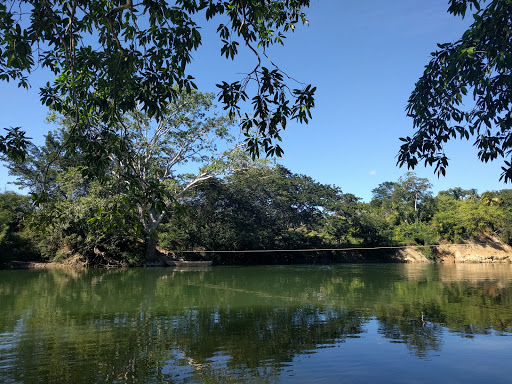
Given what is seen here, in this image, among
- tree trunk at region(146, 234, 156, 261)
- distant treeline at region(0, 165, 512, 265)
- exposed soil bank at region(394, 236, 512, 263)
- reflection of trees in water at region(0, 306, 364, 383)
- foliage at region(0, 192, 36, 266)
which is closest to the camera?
Answer: reflection of trees in water at region(0, 306, 364, 383)

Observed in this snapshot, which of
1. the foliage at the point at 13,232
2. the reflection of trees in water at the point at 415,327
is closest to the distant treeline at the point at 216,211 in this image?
the foliage at the point at 13,232

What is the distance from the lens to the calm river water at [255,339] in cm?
342

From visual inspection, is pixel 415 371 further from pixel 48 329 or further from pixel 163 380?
pixel 48 329

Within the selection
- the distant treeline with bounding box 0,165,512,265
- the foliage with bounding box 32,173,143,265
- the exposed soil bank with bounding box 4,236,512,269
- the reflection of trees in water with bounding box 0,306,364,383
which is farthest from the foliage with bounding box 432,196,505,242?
the reflection of trees in water with bounding box 0,306,364,383

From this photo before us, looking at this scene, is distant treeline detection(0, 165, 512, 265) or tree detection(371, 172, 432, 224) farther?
tree detection(371, 172, 432, 224)

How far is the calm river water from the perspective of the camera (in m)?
3.42

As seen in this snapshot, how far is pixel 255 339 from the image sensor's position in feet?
15.1

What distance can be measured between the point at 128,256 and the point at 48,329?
587 inches

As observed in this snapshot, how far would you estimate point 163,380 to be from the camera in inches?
126

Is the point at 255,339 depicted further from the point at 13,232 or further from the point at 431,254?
the point at 431,254

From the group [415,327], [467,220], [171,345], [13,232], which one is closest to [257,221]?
[13,232]

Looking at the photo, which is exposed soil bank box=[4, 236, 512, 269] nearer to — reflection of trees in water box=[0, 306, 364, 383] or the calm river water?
the calm river water

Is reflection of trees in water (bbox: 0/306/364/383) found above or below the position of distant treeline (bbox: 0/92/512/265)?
below

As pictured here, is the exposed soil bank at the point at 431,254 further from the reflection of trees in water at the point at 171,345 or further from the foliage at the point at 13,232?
the reflection of trees in water at the point at 171,345
